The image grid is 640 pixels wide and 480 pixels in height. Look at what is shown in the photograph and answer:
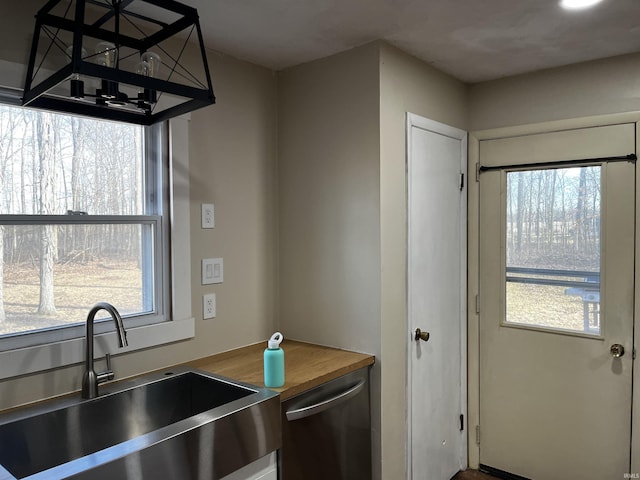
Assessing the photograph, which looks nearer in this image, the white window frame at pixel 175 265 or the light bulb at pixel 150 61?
the light bulb at pixel 150 61

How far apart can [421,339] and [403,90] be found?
4.06 feet

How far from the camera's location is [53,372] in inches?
69.7

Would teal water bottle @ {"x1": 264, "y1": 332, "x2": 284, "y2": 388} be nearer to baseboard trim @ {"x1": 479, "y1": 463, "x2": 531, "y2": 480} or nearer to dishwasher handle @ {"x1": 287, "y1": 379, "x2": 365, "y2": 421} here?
dishwasher handle @ {"x1": 287, "y1": 379, "x2": 365, "y2": 421}

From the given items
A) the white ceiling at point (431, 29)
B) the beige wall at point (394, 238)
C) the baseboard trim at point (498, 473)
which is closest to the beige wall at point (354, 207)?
the beige wall at point (394, 238)

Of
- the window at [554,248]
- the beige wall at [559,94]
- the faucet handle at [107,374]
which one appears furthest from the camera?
the window at [554,248]

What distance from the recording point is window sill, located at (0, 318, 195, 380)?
1659mm

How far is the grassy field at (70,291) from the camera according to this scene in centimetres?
174

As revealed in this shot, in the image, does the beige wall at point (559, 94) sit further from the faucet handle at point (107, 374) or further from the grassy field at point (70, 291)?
the faucet handle at point (107, 374)

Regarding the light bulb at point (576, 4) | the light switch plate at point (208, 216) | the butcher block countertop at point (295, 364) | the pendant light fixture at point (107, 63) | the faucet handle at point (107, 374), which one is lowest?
the butcher block countertop at point (295, 364)

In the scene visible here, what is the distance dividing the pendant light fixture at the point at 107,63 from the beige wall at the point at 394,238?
34.1 inches

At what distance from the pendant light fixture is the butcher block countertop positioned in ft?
3.44

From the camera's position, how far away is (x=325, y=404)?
199 cm

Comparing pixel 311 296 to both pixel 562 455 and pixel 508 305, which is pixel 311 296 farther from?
pixel 562 455

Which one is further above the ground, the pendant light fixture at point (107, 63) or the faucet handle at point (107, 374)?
the pendant light fixture at point (107, 63)
